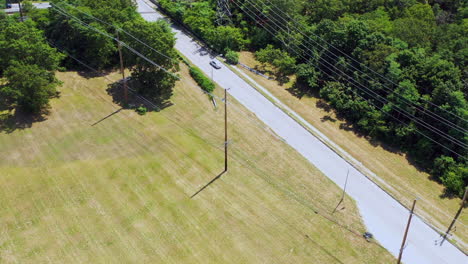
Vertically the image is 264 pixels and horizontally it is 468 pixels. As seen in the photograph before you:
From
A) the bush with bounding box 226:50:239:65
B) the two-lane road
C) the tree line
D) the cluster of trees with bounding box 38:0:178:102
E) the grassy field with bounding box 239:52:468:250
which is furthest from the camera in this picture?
the two-lane road

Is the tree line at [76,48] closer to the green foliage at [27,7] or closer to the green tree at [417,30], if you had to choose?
the green foliage at [27,7]

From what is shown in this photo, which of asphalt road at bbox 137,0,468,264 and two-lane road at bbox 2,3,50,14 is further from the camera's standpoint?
two-lane road at bbox 2,3,50,14

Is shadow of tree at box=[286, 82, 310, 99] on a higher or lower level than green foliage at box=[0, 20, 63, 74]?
lower

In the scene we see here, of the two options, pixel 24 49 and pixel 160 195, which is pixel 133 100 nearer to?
pixel 24 49

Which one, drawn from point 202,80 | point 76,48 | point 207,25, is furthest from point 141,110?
point 207,25

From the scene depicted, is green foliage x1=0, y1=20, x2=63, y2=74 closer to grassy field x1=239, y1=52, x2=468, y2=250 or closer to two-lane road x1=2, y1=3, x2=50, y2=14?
two-lane road x1=2, y1=3, x2=50, y2=14

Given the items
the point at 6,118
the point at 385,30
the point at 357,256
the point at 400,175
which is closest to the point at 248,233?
the point at 357,256

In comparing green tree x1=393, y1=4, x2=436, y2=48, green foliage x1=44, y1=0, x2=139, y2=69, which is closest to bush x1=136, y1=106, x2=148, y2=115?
green foliage x1=44, y1=0, x2=139, y2=69
